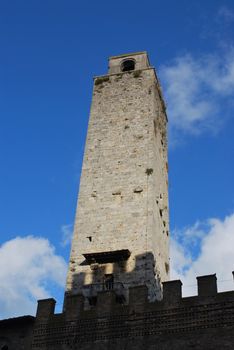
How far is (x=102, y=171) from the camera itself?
27.6m

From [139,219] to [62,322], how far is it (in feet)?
22.3

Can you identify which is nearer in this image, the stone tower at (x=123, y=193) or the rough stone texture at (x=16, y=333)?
the rough stone texture at (x=16, y=333)

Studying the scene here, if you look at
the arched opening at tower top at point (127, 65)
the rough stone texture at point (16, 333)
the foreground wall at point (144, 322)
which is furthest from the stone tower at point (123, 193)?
the rough stone texture at point (16, 333)

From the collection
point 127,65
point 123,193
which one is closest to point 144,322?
point 123,193

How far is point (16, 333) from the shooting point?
21.1 metres

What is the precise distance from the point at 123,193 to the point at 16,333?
867cm

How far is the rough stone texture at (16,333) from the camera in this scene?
20672 millimetres

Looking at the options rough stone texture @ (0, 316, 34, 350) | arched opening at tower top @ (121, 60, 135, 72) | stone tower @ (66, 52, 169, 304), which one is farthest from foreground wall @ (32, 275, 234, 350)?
arched opening at tower top @ (121, 60, 135, 72)

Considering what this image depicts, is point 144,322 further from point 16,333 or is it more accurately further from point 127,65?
point 127,65

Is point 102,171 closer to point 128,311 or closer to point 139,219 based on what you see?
point 139,219

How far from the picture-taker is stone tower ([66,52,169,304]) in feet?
78.4

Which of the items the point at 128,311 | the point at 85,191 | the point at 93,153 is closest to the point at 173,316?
the point at 128,311

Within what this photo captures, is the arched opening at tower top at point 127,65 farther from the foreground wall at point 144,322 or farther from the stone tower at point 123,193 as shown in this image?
the foreground wall at point 144,322

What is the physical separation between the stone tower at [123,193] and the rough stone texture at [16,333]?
320cm
